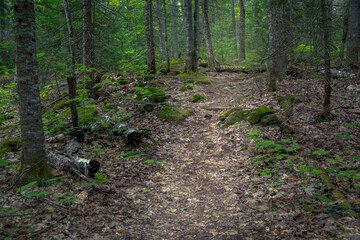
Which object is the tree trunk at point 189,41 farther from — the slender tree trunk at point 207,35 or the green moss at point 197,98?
the green moss at point 197,98

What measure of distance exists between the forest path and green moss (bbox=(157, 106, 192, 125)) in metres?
0.36

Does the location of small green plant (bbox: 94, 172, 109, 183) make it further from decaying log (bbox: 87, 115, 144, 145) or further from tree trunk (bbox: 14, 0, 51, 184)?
decaying log (bbox: 87, 115, 144, 145)

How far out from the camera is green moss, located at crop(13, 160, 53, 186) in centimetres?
396

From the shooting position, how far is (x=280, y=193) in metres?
4.00

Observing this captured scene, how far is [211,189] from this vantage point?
4.70 meters

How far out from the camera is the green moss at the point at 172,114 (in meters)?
8.46

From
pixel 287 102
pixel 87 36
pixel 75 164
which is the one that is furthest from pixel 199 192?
pixel 87 36

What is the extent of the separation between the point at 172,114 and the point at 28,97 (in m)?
5.44

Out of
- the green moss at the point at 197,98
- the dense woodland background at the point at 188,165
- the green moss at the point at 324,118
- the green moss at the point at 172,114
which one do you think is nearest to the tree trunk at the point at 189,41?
the green moss at the point at 197,98

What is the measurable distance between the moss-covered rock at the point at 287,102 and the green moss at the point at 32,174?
272 inches

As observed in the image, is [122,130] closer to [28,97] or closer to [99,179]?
[99,179]

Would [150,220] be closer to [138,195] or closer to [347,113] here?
[138,195]

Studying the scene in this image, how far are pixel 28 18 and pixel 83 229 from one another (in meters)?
3.58

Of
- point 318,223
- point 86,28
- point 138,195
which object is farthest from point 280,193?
point 86,28
